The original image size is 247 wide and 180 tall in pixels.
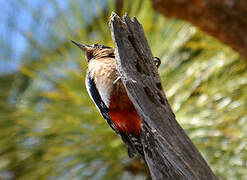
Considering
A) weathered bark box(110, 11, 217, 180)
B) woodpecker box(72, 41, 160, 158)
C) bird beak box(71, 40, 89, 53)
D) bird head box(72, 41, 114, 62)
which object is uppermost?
bird beak box(71, 40, 89, 53)

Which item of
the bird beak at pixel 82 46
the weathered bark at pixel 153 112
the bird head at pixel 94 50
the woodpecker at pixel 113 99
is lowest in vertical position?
the weathered bark at pixel 153 112

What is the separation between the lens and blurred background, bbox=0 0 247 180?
1.73 metres

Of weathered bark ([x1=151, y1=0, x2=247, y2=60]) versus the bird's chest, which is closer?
the bird's chest

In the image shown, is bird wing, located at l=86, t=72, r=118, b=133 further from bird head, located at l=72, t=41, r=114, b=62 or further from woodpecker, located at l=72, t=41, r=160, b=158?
bird head, located at l=72, t=41, r=114, b=62

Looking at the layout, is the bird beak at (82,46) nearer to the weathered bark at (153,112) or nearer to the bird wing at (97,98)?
the bird wing at (97,98)

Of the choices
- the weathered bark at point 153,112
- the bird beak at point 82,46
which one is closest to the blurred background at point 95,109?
the bird beak at point 82,46

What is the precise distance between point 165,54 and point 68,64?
39 centimetres

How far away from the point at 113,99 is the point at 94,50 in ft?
1.02

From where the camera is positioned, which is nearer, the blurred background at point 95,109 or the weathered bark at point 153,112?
the weathered bark at point 153,112

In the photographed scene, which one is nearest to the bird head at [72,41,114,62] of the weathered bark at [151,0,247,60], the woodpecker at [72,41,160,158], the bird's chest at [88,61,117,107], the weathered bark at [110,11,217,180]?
the woodpecker at [72,41,160,158]

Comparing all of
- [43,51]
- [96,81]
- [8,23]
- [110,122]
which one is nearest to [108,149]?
[110,122]

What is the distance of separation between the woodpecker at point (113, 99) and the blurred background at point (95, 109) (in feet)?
0.68

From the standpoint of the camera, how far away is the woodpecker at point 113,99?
1.45m

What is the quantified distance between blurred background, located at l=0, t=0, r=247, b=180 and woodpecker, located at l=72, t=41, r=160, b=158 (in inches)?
8.2
